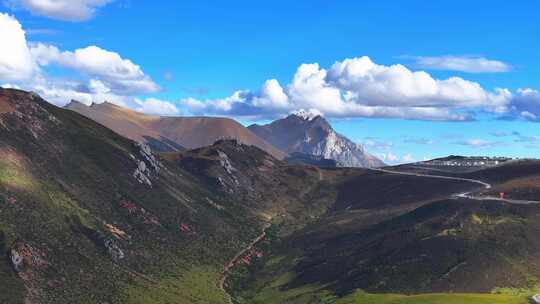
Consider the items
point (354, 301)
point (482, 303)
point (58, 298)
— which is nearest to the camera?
point (482, 303)

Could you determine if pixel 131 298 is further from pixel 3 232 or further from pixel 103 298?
pixel 3 232

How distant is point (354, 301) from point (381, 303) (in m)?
12.7

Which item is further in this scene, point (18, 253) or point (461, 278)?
point (461, 278)

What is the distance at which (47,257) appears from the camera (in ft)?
636

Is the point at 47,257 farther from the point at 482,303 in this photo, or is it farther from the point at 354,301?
the point at 482,303

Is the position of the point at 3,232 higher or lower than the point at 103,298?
higher

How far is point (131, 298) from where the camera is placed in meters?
197

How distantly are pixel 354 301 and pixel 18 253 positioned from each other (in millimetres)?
105580

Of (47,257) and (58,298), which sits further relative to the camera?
(47,257)

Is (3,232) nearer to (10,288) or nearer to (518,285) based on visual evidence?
(10,288)

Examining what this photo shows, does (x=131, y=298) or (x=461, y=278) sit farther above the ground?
(x=461, y=278)

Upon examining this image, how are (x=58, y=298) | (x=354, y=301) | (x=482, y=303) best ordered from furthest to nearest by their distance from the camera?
(x=354, y=301) < (x=58, y=298) < (x=482, y=303)

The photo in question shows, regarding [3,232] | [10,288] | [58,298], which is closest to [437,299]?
[58,298]

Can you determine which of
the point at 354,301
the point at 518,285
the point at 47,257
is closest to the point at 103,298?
the point at 47,257
